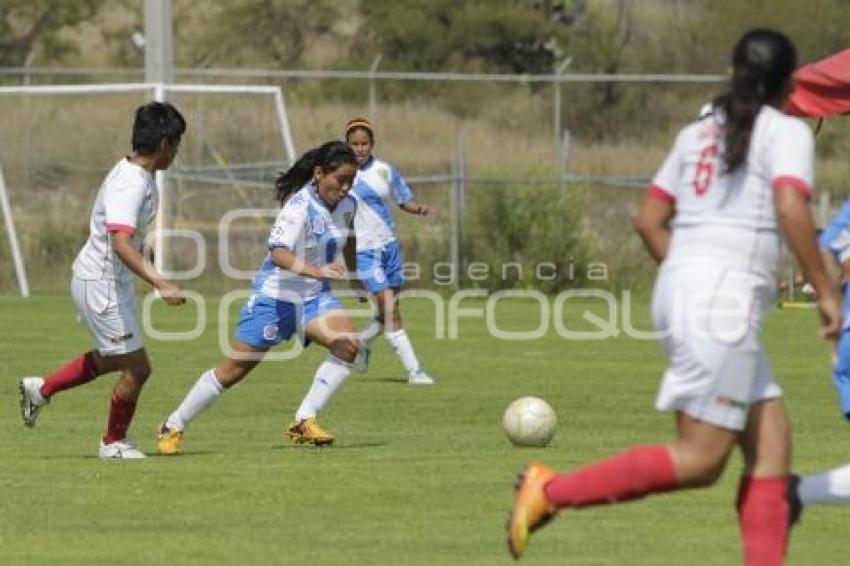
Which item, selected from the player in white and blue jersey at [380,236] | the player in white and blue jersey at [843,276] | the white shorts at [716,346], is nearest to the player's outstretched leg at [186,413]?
the player in white and blue jersey at [843,276]

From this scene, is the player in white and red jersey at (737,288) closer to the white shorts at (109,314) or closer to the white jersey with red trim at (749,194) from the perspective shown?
the white jersey with red trim at (749,194)

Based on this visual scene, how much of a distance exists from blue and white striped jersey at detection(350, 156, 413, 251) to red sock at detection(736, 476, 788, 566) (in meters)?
11.8

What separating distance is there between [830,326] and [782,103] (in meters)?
0.79

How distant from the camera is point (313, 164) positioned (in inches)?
558

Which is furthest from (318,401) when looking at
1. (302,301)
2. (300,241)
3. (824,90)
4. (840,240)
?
(840,240)

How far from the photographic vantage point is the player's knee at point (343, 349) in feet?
45.6

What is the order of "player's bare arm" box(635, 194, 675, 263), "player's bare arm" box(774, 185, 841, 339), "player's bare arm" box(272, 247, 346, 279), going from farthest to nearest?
"player's bare arm" box(272, 247, 346, 279) → "player's bare arm" box(635, 194, 675, 263) → "player's bare arm" box(774, 185, 841, 339)

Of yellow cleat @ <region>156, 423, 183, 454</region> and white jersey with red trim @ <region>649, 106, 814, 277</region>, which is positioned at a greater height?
white jersey with red trim @ <region>649, 106, 814, 277</region>

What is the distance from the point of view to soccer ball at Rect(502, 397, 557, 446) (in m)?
13.6

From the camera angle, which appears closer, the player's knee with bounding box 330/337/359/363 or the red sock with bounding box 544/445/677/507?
the red sock with bounding box 544/445/677/507

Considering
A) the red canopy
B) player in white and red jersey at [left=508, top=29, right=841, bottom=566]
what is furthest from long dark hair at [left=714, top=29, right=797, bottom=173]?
the red canopy

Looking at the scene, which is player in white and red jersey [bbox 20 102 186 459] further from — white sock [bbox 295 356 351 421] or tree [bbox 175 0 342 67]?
tree [bbox 175 0 342 67]

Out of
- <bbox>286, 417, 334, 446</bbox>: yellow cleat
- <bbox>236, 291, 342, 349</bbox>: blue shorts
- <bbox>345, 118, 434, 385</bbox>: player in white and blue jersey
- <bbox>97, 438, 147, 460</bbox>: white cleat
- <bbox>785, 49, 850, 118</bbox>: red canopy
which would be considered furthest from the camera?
<bbox>345, 118, 434, 385</bbox>: player in white and blue jersey

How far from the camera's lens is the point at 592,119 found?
1705 inches
